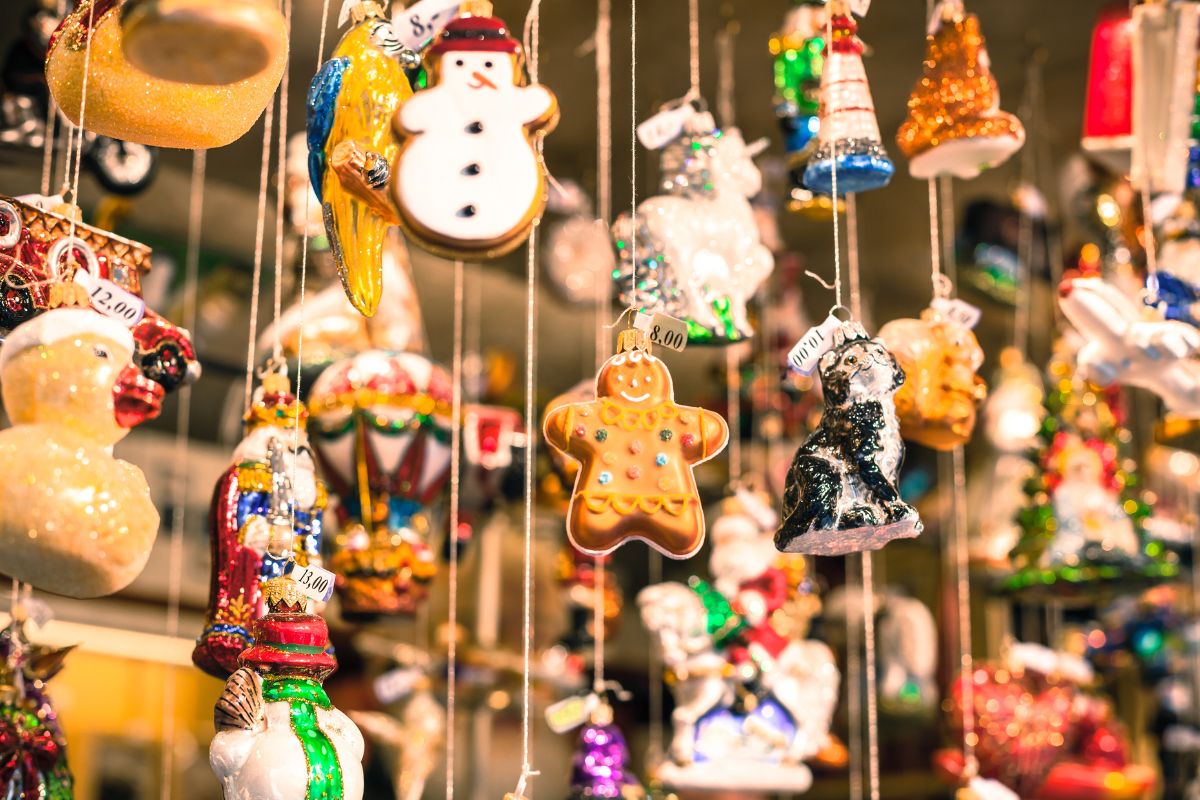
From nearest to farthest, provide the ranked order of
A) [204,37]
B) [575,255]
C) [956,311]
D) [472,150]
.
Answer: [204,37] → [472,150] → [956,311] → [575,255]

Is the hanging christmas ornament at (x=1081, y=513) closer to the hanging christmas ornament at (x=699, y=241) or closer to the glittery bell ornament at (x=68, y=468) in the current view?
the hanging christmas ornament at (x=699, y=241)

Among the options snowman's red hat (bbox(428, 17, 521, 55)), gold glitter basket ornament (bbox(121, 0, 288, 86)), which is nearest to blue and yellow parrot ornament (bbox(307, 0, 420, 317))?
snowman's red hat (bbox(428, 17, 521, 55))

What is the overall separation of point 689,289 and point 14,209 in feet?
3.23

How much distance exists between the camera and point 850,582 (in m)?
4.95

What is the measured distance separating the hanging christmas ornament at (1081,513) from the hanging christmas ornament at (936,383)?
777 millimetres

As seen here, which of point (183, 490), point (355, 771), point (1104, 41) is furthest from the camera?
point (183, 490)

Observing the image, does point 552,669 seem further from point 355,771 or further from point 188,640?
point 355,771

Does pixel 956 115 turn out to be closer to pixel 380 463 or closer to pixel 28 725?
pixel 380 463

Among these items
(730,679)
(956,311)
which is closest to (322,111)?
(956,311)

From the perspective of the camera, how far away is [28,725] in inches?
94.0

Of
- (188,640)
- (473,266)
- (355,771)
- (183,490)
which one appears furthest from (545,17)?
(355,771)

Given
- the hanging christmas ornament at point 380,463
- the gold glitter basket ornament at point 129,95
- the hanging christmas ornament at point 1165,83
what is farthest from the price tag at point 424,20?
the hanging christmas ornament at point 1165,83

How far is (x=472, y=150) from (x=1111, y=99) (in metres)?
1.52

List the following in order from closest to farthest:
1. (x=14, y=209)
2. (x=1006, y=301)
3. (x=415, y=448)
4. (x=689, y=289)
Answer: (x=14, y=209)
(x=689, y=289)
(x=415, y=448)
(x=1006, y=301)
